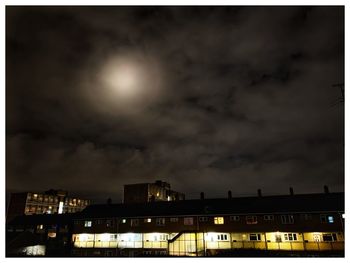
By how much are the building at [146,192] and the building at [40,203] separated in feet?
82.8

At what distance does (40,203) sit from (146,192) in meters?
39.6

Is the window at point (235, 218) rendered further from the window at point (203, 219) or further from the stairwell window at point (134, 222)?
the stairwell window at point (134, 222)

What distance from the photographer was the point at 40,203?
3553 inches

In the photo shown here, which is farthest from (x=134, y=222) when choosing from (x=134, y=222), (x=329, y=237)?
(x=329, y=237)

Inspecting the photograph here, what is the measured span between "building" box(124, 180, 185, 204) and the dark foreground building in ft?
115

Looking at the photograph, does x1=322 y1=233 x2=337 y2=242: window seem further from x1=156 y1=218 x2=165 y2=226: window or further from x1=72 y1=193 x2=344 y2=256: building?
x1=156 y1=218 x2=165 y2=226: window

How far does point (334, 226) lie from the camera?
29.4 meters

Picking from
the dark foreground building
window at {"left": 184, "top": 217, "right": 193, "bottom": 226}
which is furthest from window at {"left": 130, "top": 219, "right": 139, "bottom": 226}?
window at {"left": 184, "top": 217, "right": 193, "bottom": 226}

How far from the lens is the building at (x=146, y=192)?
77.2 meters

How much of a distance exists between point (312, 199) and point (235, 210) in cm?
969

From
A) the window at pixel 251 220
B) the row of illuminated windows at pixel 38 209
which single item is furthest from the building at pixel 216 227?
the row of illuminated windows at pixel 38 209

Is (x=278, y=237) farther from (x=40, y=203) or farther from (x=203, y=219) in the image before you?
(x=40, y=203)

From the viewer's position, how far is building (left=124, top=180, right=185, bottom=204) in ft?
253
